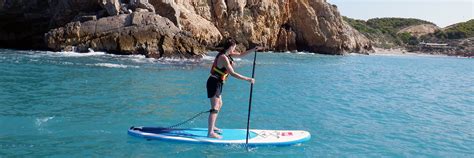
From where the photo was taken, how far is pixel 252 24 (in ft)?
236

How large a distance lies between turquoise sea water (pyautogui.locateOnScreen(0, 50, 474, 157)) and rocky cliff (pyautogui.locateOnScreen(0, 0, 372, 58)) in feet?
46.9

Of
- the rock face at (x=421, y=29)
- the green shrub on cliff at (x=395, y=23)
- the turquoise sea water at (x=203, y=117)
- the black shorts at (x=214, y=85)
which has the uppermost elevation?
the green shrub on cliff at (x=395, y=23)

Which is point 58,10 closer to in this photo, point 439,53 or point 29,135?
point 29,135

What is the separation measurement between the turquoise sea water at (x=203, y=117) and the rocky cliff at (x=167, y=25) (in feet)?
46.9

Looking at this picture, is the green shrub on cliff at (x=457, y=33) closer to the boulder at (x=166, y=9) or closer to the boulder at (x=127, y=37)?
the boulder at (x=166, y=9)

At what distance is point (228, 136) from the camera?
11.7 m

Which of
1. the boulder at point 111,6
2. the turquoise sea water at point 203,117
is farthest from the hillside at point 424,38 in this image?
the turquoise sea water at point 203,117

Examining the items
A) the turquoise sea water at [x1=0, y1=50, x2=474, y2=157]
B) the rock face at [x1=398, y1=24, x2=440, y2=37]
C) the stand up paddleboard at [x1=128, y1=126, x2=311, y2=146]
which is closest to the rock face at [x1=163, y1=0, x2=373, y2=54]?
the turquoise sea water at [x1=0, y1=50, x2=474, y2=157]

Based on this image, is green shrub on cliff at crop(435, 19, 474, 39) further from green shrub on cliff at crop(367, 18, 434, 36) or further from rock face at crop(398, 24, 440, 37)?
green shrub on cliff at crop(367, 18, 434, 36)

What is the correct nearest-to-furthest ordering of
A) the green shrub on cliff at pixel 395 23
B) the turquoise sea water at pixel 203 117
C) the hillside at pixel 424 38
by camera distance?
1. the turquoise sea water at pixel 203 117
2. the hillside at pixel 424 38
3. the green shrub on cliff at pixel 395 23

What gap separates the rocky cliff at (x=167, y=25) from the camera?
1625 inches

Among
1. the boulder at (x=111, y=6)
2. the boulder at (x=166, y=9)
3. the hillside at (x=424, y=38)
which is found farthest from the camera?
the hillside at (x=424, y=38)

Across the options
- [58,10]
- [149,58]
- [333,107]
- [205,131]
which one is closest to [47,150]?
[205,131]

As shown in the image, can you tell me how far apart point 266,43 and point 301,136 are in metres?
63.3
